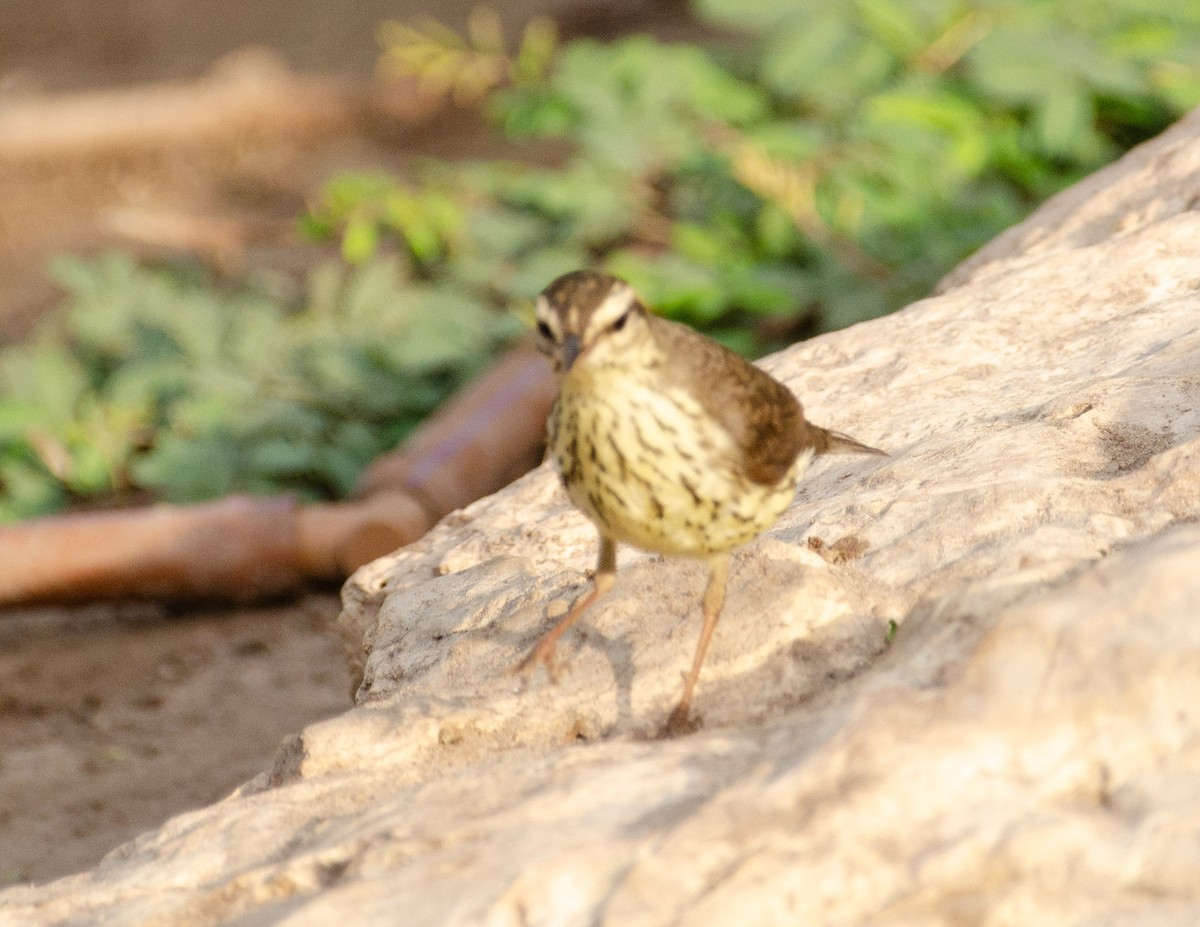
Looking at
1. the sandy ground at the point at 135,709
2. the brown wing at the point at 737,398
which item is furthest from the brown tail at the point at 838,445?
the sandy ground at the point at 135,709

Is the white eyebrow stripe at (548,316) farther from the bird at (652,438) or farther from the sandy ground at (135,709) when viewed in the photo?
the sandy ground at (135,709)

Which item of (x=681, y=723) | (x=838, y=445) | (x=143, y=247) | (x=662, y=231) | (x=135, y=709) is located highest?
(x=143, y=247)

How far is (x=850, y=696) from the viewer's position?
9.11 ft

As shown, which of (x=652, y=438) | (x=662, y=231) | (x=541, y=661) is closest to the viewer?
(x=652, y=438)

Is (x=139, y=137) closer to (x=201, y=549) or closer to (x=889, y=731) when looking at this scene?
(x=201, y=549)

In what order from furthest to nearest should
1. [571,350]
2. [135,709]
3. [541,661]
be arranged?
[135,709], [541,661], [571,350]

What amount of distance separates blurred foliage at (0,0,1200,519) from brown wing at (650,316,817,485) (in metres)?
3.30

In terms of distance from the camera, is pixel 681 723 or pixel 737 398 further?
pixel 737 398

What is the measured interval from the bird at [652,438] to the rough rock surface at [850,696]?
0.23 m

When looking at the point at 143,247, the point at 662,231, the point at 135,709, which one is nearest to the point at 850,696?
the point at 135,709

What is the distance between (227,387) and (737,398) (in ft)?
14.2

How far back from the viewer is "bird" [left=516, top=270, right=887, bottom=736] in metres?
3.11

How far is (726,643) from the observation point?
3.28 metres

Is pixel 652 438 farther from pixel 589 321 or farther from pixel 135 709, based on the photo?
pixel 135 709
